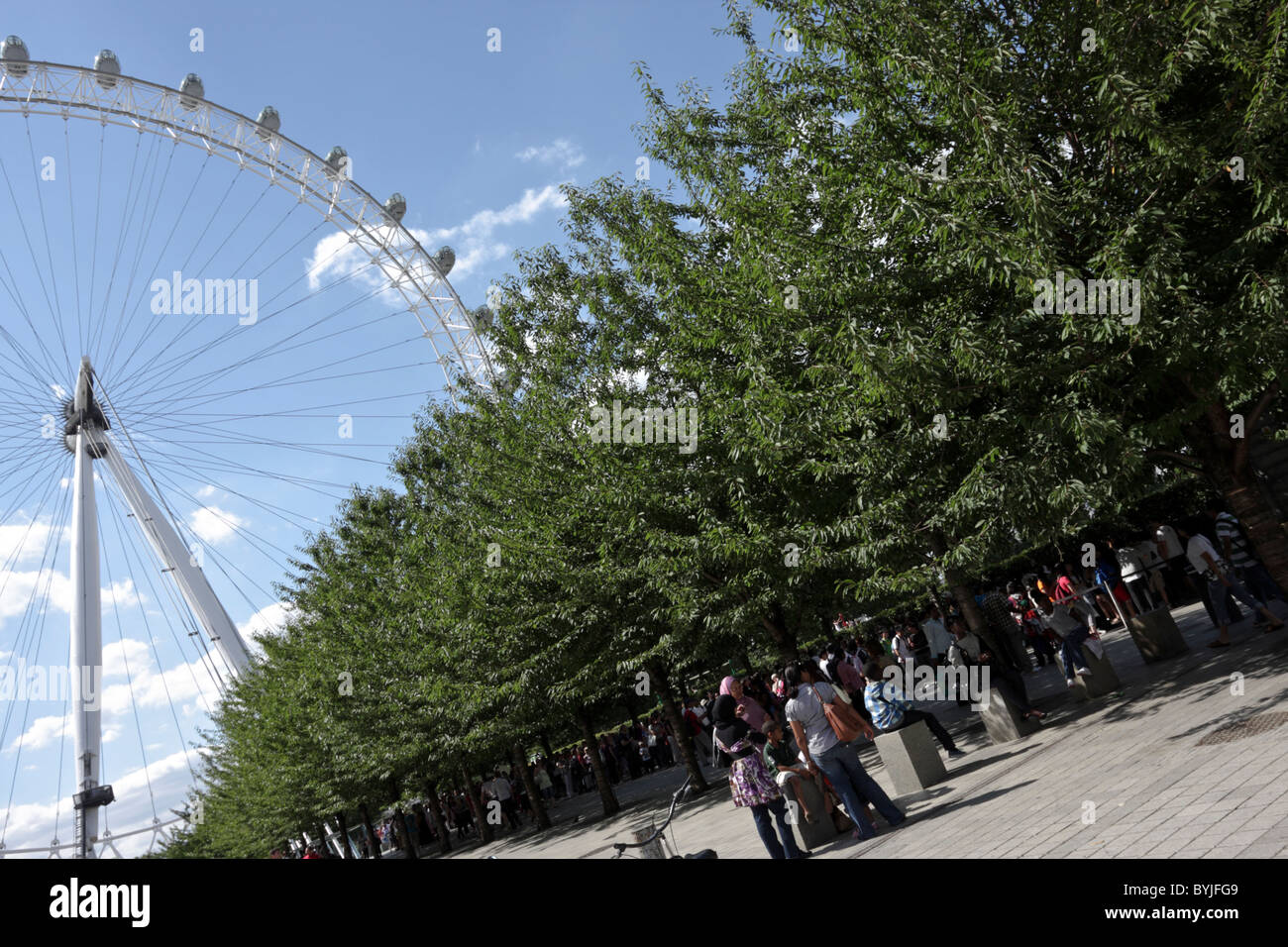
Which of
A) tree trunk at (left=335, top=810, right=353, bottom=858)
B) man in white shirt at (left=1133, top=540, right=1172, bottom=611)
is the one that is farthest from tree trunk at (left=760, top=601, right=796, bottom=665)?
tree trunk at (left=335, top=810, right=353, bottom=858)

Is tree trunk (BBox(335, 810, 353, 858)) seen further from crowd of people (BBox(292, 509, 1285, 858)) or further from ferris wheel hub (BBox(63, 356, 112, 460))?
ferris wheel hub (BBox(63, 356, 112, 460))

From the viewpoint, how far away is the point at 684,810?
60.2 ft

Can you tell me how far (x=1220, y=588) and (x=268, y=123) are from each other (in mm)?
35658

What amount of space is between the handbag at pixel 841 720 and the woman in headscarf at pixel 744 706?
0.71 m

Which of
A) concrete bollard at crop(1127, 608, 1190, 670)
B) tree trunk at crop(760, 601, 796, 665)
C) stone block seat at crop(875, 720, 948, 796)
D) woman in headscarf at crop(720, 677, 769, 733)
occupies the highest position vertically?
tree trunk at crop(760, 601, 796, 665)

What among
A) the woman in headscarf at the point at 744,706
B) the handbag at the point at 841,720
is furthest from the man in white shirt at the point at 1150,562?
the woman in headscarf at the point at 744,706

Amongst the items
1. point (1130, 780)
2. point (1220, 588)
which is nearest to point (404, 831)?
point (1220, 588)

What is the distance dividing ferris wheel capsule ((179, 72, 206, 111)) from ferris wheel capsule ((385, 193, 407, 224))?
7.71 meters

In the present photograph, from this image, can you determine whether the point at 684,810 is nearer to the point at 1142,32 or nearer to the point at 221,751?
the point at 1142,32

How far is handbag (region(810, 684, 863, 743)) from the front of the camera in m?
9.34
